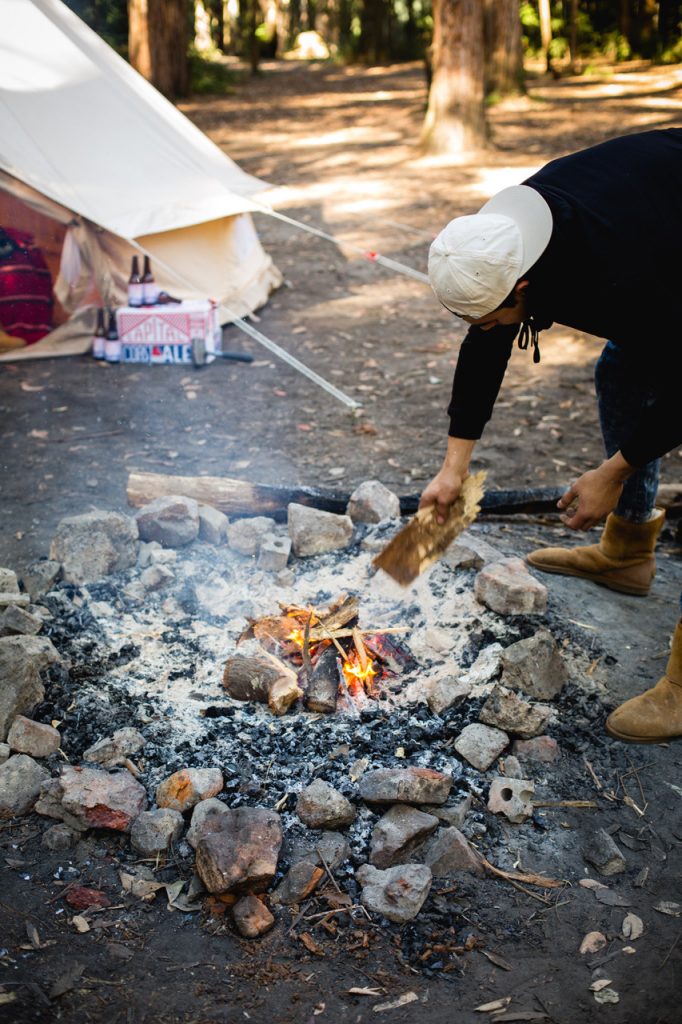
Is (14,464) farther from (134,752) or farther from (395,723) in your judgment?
(395,723)

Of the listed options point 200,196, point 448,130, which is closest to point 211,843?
point 200,196

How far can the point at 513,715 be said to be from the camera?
2529 mm

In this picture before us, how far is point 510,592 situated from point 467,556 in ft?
0.94

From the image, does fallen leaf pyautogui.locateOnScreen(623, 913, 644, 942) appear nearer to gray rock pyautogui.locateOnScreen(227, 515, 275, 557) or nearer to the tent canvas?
gray rock pyautogui.locateOnScreen(227, 515, 275, 557)

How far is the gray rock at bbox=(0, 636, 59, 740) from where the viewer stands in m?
2.51

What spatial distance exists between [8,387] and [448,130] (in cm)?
764

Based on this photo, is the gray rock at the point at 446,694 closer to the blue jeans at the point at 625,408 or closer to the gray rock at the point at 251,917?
the gray rock at the point at 251,917

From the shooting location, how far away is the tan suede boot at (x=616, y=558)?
10.5 ft

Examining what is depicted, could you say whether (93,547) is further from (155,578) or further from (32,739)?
(32,739)

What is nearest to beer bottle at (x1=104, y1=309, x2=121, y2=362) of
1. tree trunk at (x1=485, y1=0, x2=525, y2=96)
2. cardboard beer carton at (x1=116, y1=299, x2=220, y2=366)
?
cardboard beer carton at (x1=116, y1=299, x2=220, y2=366)

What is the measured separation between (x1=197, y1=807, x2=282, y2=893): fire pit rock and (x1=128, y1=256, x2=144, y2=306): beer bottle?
439cm

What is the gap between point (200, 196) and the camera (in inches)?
239

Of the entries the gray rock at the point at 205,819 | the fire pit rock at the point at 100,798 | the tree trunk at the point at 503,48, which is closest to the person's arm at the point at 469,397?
the gray rock at the point at 205,819

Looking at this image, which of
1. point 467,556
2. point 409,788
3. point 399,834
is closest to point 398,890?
point 399,834
